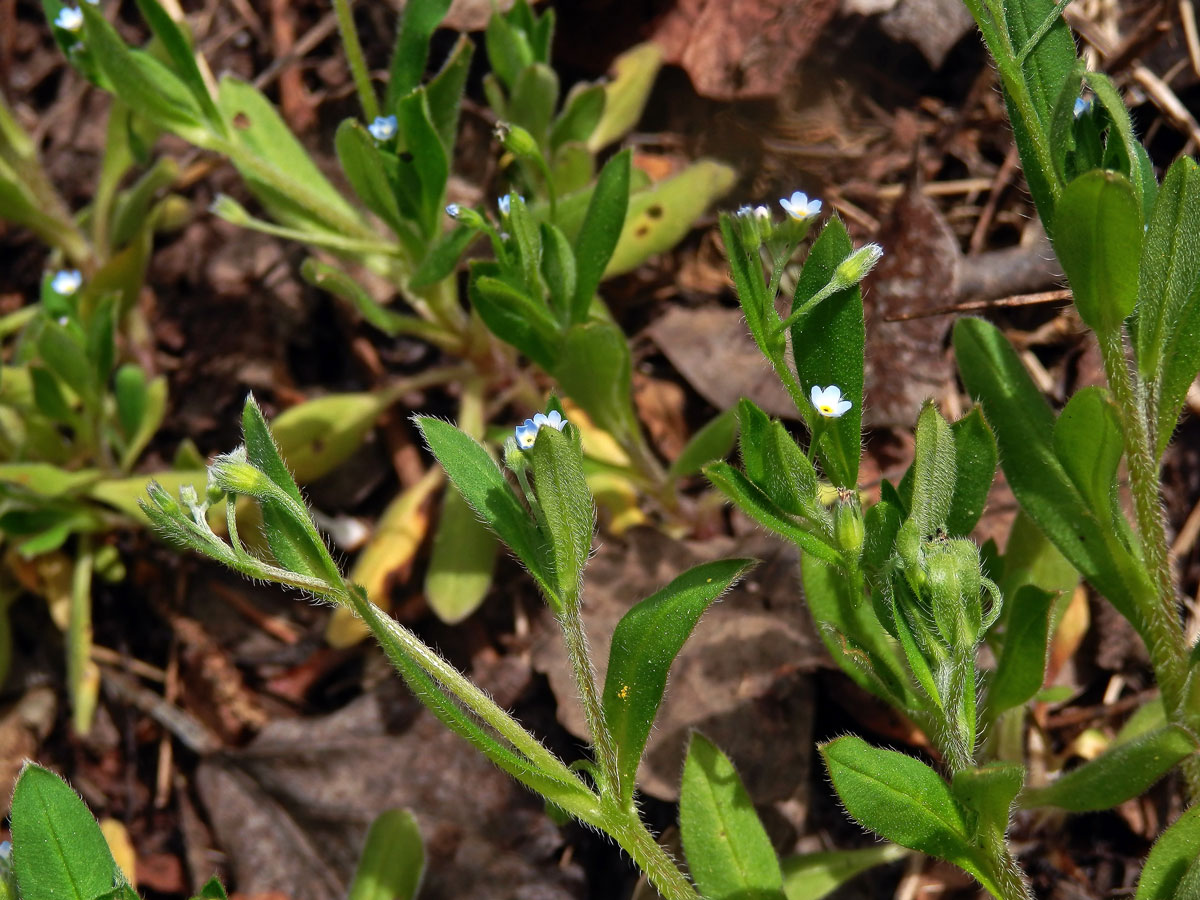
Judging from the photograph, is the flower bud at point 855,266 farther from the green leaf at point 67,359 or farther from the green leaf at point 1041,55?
the green leaf at point 67,359

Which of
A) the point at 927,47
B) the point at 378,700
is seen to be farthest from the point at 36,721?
the point at 927,47

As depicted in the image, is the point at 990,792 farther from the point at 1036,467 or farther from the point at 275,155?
the point at 275,155

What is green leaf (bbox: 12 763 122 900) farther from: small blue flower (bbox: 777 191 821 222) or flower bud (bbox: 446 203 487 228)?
small blue flower (bbox: 777 191 821 222)

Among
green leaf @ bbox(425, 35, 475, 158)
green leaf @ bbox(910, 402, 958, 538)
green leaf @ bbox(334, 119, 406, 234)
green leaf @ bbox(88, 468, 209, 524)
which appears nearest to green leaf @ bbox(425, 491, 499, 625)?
green leaf @ bbox(88, 468, 209, 524)

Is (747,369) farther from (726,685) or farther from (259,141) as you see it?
(259,141)

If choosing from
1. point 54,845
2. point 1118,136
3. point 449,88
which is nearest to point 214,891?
point 54,845
